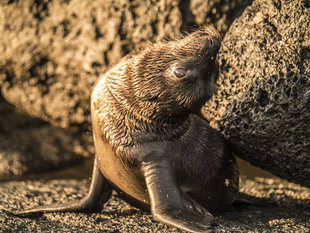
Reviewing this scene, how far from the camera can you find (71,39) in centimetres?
566

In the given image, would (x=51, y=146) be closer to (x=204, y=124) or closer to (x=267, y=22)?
(x=204, y=124)

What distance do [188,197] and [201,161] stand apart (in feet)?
1.21

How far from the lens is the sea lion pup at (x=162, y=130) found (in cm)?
316

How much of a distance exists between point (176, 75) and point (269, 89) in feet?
2.98

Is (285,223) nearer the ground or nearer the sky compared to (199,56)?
nearer the ground

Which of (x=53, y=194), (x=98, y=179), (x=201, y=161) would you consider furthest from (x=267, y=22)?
(x=53, y=194)

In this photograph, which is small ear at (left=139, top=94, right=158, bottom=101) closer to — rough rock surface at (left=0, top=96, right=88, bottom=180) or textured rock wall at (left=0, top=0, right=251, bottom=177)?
textured rock wall at (left=0, top=0, right=251, bottom=177)

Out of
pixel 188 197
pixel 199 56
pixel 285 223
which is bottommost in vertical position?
pixel 285 223

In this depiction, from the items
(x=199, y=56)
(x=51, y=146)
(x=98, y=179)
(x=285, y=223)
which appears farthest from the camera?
(x=51, y=146)

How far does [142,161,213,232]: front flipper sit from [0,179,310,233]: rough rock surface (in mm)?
116

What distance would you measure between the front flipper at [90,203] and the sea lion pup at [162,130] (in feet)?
0.09

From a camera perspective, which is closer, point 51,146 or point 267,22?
point 267,22

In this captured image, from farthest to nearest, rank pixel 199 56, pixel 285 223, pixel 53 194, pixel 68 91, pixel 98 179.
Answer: pixel 68 91, pixel 53 194, pixel 98 179, pixel 285 223, pixel 199 56

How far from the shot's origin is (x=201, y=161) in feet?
→ 11.5
